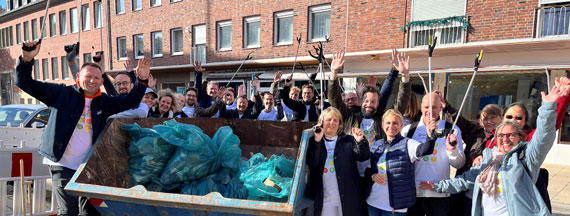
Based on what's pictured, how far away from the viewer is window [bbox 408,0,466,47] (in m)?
9.10

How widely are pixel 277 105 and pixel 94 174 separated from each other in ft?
12.8

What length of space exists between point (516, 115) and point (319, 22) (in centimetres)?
982

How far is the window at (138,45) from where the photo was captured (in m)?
17.6

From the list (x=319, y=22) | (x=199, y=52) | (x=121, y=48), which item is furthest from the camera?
(x=121, y=48)

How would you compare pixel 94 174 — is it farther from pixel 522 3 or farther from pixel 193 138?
pixel 522 3

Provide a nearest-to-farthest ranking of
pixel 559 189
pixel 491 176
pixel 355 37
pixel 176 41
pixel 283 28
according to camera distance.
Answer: pixel 491 176, pixel 559 189, pixel 355 37, pixel 283 28, pixel 176 41

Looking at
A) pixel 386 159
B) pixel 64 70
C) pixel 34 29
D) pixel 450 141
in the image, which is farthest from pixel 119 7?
pixel 450 141

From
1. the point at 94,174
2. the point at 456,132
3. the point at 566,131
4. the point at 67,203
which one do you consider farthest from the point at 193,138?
the point at 566,131

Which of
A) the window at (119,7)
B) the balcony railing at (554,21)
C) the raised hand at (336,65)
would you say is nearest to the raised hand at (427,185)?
the raised hand at (336,65)

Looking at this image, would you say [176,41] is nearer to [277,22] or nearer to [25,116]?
[277,22]

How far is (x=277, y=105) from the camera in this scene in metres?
6.11

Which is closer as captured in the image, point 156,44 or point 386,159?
A: point 386,159

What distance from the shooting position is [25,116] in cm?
604

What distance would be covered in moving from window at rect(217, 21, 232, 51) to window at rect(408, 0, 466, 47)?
7937 millimetres
